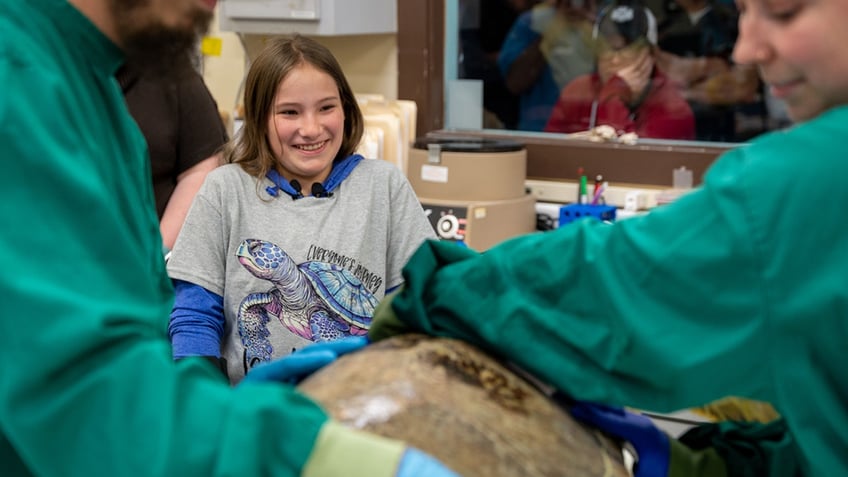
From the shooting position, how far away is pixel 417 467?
77 cm

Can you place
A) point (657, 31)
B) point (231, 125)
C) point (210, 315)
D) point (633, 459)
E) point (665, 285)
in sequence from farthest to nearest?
Answer: point (231, 125), point (657, 31), point (210, 315), point (633, 459), point (665, 285)

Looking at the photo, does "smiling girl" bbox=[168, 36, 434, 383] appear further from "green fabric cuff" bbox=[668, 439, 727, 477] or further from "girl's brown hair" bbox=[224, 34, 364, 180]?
"green fabric cuff" bbox=[668, 439, 727, 477]

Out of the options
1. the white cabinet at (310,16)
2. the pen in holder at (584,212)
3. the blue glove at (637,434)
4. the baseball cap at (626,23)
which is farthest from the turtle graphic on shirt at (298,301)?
the baseball cap at (626,23)

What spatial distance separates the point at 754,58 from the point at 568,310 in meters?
0.30

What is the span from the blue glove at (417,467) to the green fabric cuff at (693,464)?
341mm

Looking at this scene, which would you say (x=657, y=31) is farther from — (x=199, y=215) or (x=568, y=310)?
(x=568, y=310)

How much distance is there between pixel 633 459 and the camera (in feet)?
3.45

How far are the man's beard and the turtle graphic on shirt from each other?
0.82 metres

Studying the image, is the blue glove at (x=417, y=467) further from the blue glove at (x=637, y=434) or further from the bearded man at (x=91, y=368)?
the blue glove at (x=637, y=434)

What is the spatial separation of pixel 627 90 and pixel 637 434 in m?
2.31

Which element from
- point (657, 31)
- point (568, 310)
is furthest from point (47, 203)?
point (657, 31)

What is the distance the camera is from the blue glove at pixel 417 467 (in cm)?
76

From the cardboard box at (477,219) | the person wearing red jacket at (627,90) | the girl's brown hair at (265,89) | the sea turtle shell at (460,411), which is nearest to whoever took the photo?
the sea turtle shell at (460,411)

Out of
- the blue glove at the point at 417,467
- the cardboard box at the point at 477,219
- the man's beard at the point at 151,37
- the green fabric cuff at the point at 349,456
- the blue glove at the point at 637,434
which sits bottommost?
the cardboard box at the point at 477,219
